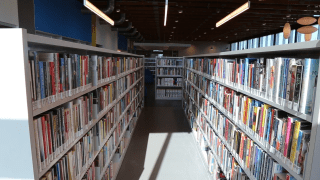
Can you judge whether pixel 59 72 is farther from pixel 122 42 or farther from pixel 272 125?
pixel 122 42

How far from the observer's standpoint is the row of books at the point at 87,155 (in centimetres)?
135

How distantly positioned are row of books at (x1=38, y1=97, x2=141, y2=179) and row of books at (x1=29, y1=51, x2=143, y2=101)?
45 centimetres

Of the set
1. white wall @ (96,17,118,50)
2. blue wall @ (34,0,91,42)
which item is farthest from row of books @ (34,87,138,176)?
white wall @ (96,17,118,50)

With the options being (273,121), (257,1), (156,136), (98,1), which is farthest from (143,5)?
(273,121)

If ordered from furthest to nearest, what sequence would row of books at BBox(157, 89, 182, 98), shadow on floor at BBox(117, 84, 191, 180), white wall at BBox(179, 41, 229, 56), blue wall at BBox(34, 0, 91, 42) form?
1. white wall at BBox(179, 41, 229, 56)
2. row of books at BBox(157, 89, 182, 98)
3. blue wall at BBox(34, 0, 91, 42)
4. shadow on floor at BBox(117, 84, 191, 180)

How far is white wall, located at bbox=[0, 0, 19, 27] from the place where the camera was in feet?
11.2

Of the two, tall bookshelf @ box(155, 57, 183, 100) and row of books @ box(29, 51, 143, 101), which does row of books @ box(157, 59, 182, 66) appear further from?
row of books @ box(29, 51, 143, 101)

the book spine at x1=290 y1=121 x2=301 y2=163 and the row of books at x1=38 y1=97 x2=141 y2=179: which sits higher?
the book spine at x1=290 y1=121 x2=301 y2=163

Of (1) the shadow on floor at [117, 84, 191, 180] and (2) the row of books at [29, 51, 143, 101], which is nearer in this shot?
(2) the row of books at [29, 51, 143, 101]

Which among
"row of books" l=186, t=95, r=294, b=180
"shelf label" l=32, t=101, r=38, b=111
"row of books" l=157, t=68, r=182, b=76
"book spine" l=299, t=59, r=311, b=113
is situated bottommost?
"row of books" l=186, t=95, r=294, b=180

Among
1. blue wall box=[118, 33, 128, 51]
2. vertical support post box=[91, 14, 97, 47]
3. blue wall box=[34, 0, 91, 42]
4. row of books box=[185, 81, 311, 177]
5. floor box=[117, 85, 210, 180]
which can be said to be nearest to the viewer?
row of books box=[185, 81, 311, 177]

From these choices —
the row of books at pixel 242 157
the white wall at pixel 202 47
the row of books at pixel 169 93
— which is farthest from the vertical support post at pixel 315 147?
the white wall at pixel 202 47

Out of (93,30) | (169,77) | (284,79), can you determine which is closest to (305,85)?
(284,79)

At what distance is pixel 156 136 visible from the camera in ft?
15.0
